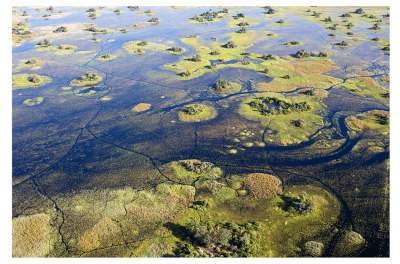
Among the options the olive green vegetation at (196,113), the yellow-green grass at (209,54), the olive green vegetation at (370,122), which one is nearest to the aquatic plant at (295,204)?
the olive green vegetation at (370,122)

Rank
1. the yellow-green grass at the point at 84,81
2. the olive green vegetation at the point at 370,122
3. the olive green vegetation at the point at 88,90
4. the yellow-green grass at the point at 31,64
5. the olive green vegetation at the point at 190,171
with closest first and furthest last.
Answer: the olive green vegetation at the point at 190,171 < the olive green vegetation at the point at 370,122 < the olive green vegetation at the point at 88,90 < the yellow-green grass at the point at 84,81 < the yellow-green grass at the point at 31,64

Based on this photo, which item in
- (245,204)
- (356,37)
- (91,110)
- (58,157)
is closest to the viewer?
(245,204)

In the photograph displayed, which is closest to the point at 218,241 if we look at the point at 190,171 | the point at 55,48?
the point at 190,171

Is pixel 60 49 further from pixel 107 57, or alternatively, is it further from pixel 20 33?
pixel 20 33

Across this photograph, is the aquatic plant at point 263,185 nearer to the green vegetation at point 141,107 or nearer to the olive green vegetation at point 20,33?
the green vegetation at point 141,107

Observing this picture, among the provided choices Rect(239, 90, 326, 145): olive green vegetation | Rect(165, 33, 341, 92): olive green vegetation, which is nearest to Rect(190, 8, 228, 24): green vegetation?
Rect(165, 33, 341, 92): olive green vegetation

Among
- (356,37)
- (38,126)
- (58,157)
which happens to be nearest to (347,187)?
(58,157)
